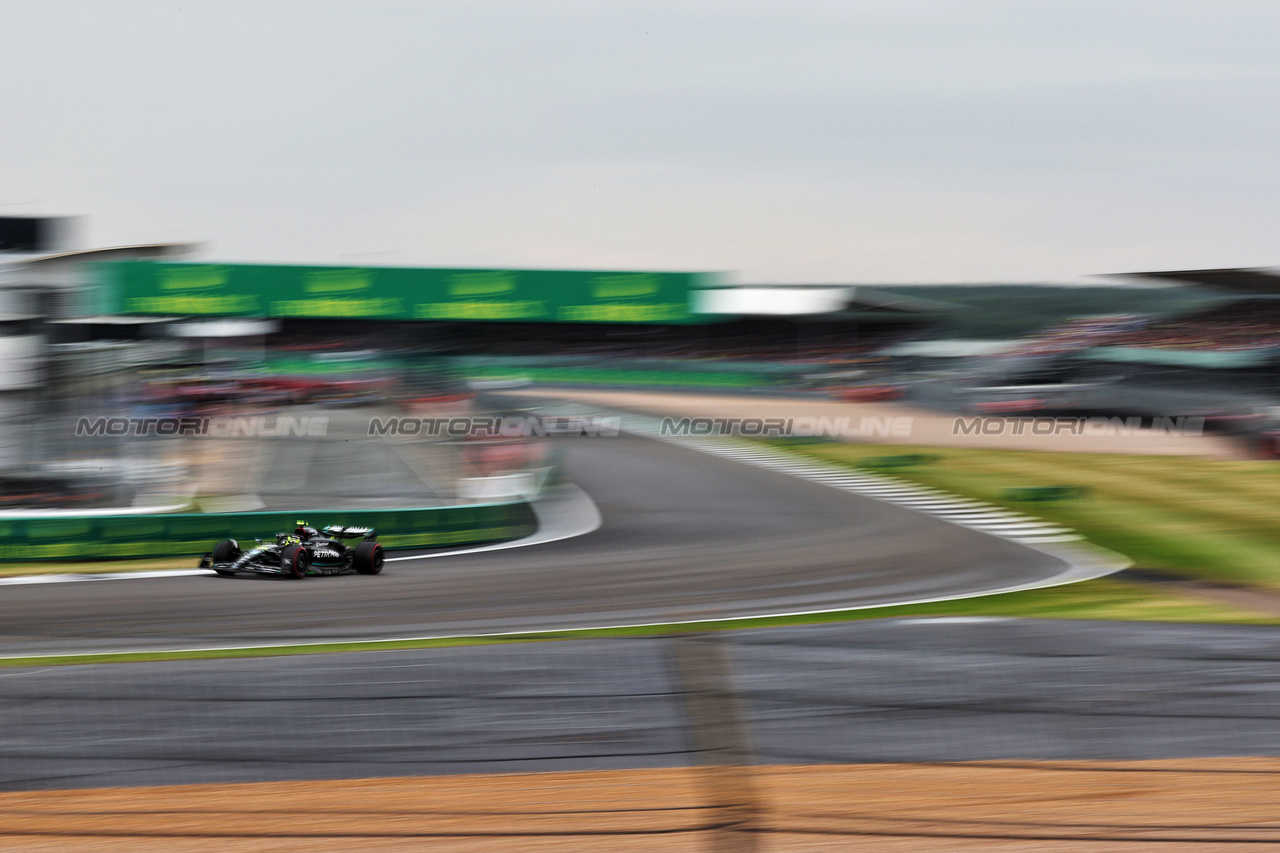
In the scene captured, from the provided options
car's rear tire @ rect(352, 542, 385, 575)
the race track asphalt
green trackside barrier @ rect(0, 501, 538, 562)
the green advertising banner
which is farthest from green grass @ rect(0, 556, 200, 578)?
the green advertising banner

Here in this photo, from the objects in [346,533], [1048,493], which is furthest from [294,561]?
[1048,493]

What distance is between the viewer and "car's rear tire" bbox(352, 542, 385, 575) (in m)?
9.73

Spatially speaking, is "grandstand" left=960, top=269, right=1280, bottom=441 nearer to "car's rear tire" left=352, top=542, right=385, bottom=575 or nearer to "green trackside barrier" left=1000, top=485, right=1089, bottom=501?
"green trackside barrier" left=1000, top=485, right=1089, bottom=501

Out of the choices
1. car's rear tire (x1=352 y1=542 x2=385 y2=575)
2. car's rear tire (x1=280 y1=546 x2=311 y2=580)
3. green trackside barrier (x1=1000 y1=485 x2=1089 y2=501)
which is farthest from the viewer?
green trackside barrier (x1=1000 y1=485 x2=1089 y2=501)

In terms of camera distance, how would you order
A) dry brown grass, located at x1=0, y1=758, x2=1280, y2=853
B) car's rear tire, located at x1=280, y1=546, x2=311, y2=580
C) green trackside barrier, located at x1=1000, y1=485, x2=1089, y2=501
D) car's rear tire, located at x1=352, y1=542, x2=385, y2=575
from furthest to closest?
green trackside barrier, located at x1=1000, y1=485, x2=1089, y2=501 < car's rear tire, located at x1=352, y1=542, x2=385, y2=575 < car's rear tire, located at x1=280, y1=546, x2=311, y2=580 < dry brown grass, located at x1=0, y1=758, x2=1280, y2=853

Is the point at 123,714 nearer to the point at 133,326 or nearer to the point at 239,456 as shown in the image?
the point at 133,326

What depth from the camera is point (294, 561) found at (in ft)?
31.5

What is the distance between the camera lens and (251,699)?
459cm

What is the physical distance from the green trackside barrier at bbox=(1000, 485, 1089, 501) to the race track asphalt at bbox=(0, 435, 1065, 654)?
2433 mm

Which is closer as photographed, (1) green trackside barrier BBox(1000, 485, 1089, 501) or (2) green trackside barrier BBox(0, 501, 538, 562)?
(2) green trackside barrier BBox(0, 501, 538, 562)

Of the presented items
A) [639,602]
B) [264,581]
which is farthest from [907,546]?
[264,581]

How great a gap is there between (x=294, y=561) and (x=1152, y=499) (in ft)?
34.4

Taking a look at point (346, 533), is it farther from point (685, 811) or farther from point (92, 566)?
point (685, 811)

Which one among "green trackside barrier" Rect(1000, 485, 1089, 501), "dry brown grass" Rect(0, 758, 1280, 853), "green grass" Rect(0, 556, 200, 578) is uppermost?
"dry brown grass" Rect(0, 758, 1280, 853)
